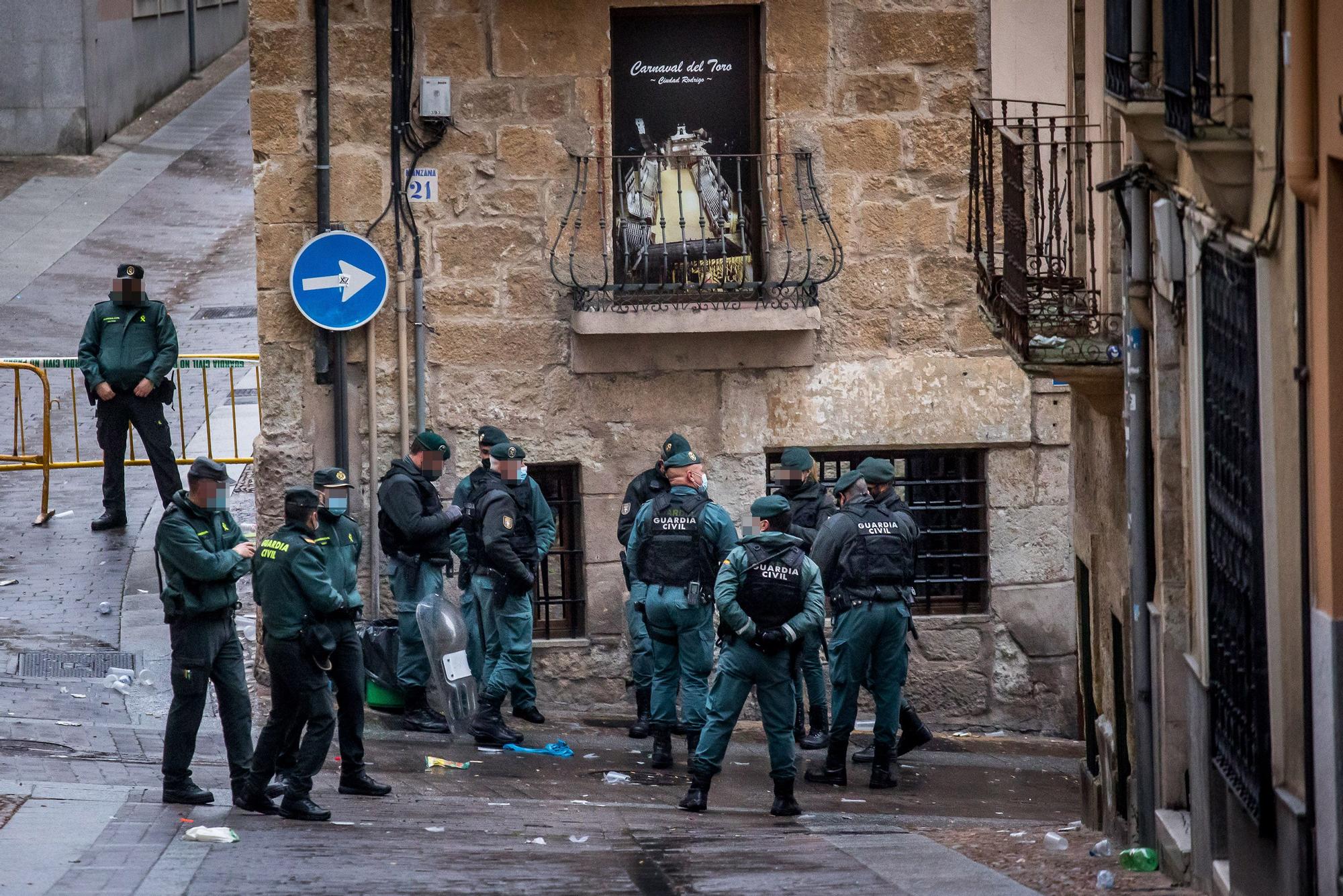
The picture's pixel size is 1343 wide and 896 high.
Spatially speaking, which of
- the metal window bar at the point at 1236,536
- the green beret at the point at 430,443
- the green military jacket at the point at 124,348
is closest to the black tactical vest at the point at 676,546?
the green beret at the point at 430,443

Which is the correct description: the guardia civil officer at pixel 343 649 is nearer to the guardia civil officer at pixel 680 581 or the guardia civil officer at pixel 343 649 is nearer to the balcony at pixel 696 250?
the guardia civil officer at pixel 680 581

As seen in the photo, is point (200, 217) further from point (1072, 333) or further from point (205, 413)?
point (1072, 333)

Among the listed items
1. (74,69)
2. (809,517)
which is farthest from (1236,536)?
(74,69)

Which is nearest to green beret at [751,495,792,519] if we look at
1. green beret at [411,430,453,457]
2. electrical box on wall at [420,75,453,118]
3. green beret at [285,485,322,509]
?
green beret at [285,485,322,509]

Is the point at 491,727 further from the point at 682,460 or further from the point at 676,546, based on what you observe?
the point at 682,460

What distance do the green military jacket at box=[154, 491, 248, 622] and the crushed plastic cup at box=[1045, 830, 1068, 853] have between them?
3.90 metres

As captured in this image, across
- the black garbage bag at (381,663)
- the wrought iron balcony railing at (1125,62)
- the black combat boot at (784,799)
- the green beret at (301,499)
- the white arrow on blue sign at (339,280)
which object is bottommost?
the black combat boot at (784,799)

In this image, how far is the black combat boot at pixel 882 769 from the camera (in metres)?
10.4

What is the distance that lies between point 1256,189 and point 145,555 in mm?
9049

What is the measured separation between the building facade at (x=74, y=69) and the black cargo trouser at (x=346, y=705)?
16954 millimetres

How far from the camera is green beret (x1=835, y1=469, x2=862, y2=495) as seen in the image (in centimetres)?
1072

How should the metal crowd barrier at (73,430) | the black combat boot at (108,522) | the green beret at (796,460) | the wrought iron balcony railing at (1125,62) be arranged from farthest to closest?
the metal crowd barrier at (73,430), the black combat boot at (108,522), the green beret at (796,460), the wrought iron balcony railing at (1125,62)

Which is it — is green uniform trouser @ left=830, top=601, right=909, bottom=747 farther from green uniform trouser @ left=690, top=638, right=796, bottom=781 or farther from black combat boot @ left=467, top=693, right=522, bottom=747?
black combat boot @ left=467, top=693, right=522, bottom=747

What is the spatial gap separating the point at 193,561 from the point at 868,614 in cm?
372
